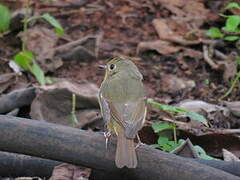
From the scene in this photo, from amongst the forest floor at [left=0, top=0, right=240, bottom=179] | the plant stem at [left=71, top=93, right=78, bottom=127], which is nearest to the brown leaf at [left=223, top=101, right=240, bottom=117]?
the forest floor at [left=0, top=0, right=240, bottom=179]

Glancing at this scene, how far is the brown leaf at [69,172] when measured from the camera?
353 centimetres

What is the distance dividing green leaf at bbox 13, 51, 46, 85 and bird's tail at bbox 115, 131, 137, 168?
241 centimetres

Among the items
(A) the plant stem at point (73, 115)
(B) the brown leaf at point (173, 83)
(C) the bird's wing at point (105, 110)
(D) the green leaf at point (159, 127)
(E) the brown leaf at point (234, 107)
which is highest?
(C) the bird's wing at point (105, 110)

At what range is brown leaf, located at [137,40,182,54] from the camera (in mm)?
7027

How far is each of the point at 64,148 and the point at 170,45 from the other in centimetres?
396

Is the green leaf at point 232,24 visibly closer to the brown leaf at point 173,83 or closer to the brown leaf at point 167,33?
the brown leaf at point 173,83

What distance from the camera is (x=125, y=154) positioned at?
3324 mm

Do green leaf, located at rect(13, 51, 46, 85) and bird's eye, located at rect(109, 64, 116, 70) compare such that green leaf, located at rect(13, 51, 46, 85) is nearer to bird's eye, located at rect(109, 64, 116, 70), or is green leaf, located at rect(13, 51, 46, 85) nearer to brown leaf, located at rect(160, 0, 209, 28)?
bird's eye, located at rect(109, 64, 116, 70)

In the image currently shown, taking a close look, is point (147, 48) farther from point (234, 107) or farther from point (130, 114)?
point (130, 114)

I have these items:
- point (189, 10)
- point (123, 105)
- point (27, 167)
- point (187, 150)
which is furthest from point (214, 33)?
point (27, 167)

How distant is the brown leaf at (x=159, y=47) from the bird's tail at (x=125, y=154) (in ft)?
11.6

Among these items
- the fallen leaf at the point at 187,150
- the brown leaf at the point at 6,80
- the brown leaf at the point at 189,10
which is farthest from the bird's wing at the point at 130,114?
the brown leaf at the point at 189,10

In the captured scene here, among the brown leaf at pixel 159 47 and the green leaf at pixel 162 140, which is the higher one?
the green leaf at pixel 162 140

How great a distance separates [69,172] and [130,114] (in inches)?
20.2
